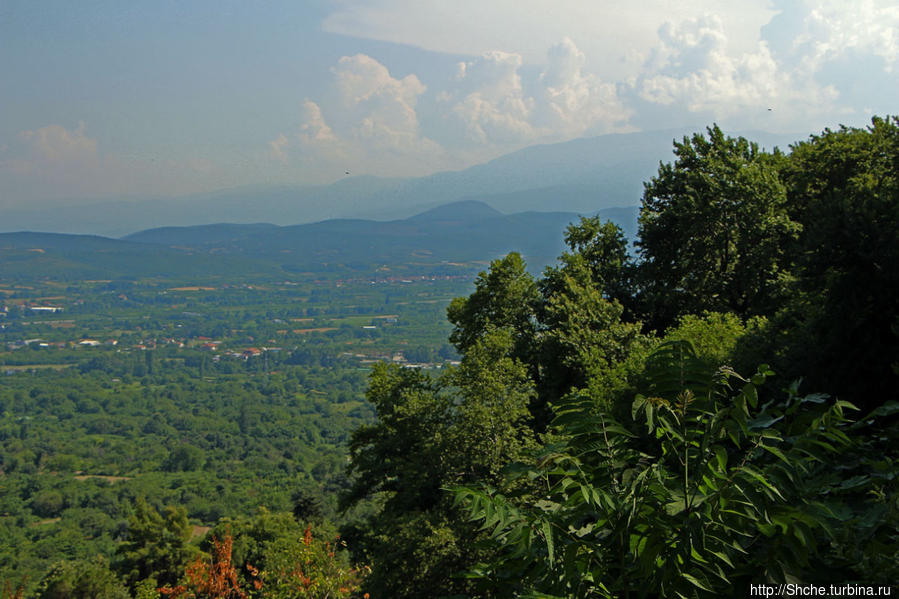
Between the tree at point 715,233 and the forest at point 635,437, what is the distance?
105mm

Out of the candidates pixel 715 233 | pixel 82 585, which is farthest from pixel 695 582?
pixel 82 585

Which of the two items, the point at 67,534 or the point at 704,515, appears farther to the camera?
the point at 67,534

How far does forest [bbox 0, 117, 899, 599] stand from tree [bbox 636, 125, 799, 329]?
0.34 feet

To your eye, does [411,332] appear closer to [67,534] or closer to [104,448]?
[104,448]

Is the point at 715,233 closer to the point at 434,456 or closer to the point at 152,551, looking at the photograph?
the point at 434,456

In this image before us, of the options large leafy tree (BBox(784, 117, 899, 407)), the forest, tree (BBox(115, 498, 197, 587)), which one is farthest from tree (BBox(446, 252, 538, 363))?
tree (BBox(115, 498, 197, 587))

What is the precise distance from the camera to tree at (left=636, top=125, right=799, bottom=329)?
24.0 metres

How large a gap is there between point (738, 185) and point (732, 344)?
9359 mm

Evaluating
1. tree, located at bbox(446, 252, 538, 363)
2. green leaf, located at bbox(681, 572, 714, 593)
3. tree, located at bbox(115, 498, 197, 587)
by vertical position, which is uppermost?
green leaf, located at bbox(681, 572, 714, 593)

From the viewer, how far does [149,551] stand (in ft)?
127

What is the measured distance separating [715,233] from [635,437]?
2366 centimetres

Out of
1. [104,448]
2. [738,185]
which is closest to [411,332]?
[104,448]

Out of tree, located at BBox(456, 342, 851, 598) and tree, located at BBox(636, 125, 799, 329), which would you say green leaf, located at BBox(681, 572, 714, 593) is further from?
tree, located at BBox(636, 125, 799, 329)

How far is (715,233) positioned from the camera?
83.0 ft
